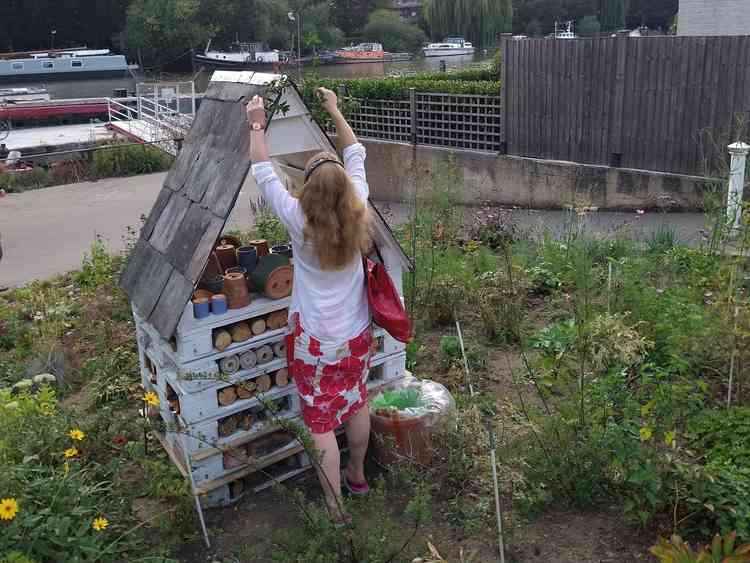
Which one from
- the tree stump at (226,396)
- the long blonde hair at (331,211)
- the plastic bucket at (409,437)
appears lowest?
the plastic bucket at (409,437)

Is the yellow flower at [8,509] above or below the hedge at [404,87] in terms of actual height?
below

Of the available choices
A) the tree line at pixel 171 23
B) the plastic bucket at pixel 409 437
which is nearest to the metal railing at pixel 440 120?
the plastic bucket at pixel 409 437

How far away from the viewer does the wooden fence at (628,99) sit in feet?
32.0

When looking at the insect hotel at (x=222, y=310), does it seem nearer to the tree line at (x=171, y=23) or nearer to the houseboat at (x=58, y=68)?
the houseboat at (x=58, y=68)

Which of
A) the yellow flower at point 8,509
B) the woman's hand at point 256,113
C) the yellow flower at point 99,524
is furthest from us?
the woman's hand at point 256,113

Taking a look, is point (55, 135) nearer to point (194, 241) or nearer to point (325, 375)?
point (194, 241)

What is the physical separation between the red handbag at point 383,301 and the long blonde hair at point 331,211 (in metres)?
0.32

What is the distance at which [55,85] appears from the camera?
32969 mm

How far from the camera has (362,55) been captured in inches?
2158

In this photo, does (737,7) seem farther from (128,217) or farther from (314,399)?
(314,399)

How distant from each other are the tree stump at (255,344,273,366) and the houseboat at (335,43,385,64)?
44300 mm

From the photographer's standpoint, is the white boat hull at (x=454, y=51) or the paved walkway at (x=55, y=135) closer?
the paved walkway at (x=55, y=135)

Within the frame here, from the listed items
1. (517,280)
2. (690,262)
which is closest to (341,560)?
(517,280)

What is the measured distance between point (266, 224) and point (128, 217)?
738cm
